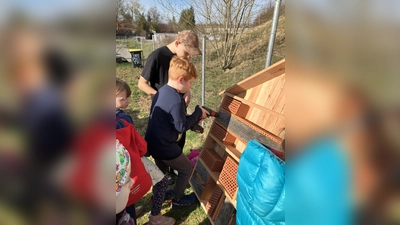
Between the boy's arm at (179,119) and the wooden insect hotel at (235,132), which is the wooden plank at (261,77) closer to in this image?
the wooden insect hotel at (235,132)

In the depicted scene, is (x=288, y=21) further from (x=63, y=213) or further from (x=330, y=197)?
→ (x=63, y=213)

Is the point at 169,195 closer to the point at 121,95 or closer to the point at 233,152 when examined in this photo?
the point at 233,152

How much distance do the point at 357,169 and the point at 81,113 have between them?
20.7 inches

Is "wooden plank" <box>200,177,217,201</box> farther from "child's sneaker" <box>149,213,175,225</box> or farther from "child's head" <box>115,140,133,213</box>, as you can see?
"child's head" <box>115,140,133,213</box>

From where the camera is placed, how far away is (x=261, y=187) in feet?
4.92

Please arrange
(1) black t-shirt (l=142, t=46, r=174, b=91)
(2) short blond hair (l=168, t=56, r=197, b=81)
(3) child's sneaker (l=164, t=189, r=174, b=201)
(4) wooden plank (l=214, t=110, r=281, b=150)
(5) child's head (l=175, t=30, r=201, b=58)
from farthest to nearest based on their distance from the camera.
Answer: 1. (3) child's sneaker (l=164, t=189, r=174, b=201)
2. (1) black t-shirt (l=142, t=46, r=174, b=91)
3. (5) child's head (l=175, t=30, r=201, b=58)
4. (2) short blond hair (l=168, t=56, r=197, b=81)
5. (4) wooden plank (l=214, t=110, r=281, b=150)

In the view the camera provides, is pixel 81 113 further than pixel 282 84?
No

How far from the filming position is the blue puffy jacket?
1420 millimetres

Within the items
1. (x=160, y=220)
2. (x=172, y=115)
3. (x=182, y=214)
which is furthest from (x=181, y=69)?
(x=182, y=214)

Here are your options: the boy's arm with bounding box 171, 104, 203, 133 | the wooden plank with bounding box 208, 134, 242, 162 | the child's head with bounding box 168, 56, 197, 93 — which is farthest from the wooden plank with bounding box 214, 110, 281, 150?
the child's head with bounding box 168, 56, 197, 93

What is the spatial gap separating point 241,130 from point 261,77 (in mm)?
474

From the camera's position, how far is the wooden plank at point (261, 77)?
208 centimetres

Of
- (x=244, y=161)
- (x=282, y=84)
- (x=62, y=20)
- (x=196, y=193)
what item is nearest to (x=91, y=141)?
(x=62, y=20)

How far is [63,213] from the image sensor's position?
557 mm
